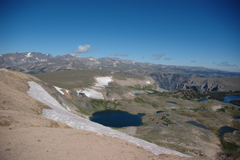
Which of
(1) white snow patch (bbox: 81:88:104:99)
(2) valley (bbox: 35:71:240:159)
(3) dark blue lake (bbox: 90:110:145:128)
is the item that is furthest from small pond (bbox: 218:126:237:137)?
(1) white snow patch (bbox: 81:88:104:99)

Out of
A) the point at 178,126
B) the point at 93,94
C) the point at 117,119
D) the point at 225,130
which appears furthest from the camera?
the point at 93,94

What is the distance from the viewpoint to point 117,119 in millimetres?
82438

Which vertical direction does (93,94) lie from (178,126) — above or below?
above

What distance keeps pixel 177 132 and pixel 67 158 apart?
5879 centimetres

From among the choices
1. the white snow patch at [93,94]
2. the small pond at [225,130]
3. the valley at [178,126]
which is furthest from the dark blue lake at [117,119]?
the small pond at [225,130]

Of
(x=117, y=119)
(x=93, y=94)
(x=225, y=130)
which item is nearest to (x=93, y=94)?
(x=93, y=94)

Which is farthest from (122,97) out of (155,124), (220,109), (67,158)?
(67,158)

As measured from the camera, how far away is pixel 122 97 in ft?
402

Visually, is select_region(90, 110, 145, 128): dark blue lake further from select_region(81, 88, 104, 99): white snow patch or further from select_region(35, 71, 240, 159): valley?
select_region(81, 88, 104, 99): white snow patch

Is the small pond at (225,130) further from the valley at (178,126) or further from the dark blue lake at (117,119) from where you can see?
the dark blue lake at (117,119)

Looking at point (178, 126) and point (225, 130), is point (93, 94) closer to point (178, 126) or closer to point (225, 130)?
point (178, 126)

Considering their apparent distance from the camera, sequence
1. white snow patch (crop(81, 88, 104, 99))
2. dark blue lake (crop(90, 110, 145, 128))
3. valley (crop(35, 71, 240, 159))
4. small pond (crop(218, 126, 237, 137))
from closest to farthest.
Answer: valley (crop(35, 71, 240, 159)), small pond (crop(218, 126, 237, 137)), dark blue lake (crop(90, 110, 145, 128)), white snow patch (crop(81, 88, 104, 99))

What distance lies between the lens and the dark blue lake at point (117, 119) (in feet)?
244

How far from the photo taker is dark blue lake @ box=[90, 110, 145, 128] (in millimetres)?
74375
